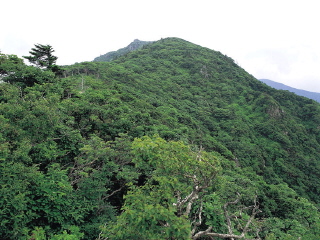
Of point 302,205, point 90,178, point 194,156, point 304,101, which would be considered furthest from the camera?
point 304,101

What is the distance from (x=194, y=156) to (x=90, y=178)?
21.5 ft

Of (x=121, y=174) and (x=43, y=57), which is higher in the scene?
(x=43, y=57)

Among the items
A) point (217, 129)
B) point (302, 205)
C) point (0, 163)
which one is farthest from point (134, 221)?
point (217, 129)

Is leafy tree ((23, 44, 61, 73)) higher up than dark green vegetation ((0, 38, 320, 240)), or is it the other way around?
leafy tree ((23, 44, 61, 73))

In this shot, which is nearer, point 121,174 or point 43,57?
point 121,174

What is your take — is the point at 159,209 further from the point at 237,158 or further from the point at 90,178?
the point at 237,158

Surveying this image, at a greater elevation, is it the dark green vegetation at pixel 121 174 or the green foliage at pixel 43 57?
the green foliage at pixel 43 57

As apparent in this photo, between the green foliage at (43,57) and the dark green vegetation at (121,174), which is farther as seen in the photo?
the green foliage at (43,57)

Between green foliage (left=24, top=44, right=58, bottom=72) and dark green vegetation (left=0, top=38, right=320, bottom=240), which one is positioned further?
green foliage (left=24, top=44, right=58, bottom=72)

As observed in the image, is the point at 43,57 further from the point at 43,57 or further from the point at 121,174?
the point at 121,174

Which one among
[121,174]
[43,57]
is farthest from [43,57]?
[121,174]

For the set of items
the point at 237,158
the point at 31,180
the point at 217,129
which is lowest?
the point at 237,158

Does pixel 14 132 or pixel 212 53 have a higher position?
pixel 212 53

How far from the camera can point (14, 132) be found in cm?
1023
